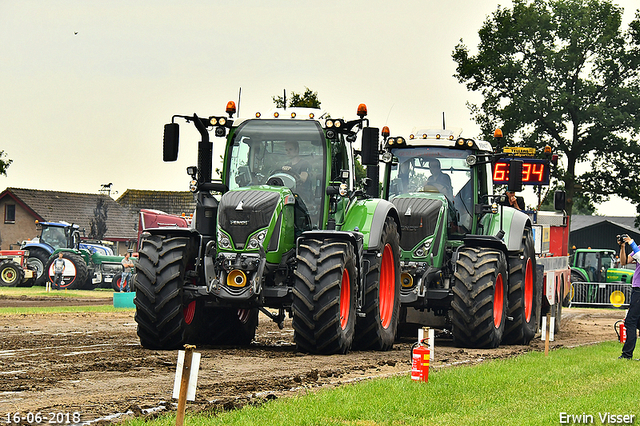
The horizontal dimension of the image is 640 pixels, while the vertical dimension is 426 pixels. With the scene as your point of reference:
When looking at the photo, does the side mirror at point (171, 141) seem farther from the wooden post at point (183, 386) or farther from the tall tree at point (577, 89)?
the tall tree at point (577, 89)

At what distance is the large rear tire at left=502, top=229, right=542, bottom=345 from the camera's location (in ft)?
53.7

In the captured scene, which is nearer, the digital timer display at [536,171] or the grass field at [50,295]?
the grass field at [50,295]

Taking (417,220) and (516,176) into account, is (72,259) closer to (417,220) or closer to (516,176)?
(417,220)

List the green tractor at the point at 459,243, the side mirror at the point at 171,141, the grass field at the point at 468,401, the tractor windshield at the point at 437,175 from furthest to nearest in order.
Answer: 1. the tractor windshield at the point at 437,175
2. the green tractor at the point at 459,243
3. the side mirror at the point at 171,141
4. the grass field at the point at 468,401

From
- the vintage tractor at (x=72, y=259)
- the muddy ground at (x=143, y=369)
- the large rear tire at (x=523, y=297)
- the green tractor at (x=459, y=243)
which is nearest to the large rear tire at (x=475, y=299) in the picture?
the green tractor at (x=459, y=243)

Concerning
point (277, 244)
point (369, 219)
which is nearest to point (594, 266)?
point (369, 219)

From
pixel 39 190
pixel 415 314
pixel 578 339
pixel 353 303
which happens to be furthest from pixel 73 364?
pixel 39 190

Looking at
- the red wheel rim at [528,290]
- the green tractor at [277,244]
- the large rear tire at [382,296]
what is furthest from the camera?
the red wheel rim at [528,290]

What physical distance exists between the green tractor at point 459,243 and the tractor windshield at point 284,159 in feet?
10.3

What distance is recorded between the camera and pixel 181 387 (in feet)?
20.8

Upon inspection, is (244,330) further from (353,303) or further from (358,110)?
(358,110)

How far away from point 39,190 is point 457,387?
66053mm

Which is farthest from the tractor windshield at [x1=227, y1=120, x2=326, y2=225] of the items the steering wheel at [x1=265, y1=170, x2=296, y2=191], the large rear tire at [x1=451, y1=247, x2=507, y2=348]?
the large rear tire at [x1=451, y1=247, x2=507, y2=348]

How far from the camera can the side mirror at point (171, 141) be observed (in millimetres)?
12344
